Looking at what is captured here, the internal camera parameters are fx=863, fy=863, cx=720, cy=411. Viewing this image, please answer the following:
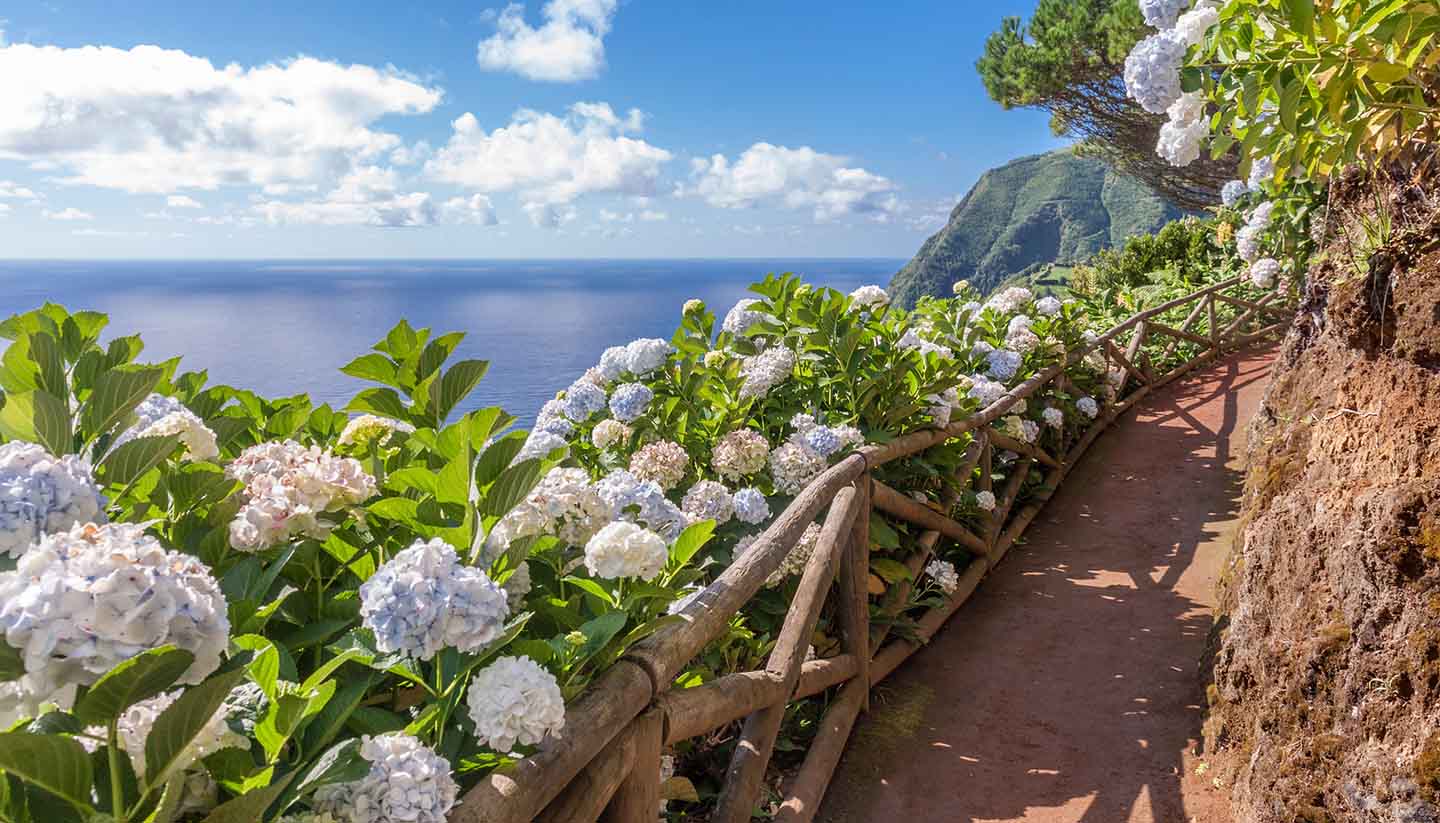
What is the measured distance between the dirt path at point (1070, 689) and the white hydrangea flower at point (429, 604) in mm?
1846

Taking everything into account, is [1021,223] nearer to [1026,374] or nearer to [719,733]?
[1026,374]

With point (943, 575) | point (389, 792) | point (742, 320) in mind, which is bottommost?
point (943, 575)

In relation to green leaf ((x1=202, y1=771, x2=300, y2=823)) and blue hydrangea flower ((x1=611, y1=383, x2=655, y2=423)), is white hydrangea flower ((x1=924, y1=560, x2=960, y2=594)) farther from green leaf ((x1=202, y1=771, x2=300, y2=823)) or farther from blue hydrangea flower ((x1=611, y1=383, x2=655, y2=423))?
green leaf ((x1=202, y1=771, x2=300, y2=823))

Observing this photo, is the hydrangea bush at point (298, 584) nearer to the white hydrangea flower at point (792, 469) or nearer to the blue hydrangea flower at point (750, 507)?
the blue hydrangea flower at point (750, 507)

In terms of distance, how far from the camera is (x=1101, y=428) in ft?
22.4

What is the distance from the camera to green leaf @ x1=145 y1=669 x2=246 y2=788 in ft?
2.75

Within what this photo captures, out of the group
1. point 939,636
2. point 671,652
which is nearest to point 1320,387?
point 939,636

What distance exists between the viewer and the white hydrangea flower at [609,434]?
9.81 ft

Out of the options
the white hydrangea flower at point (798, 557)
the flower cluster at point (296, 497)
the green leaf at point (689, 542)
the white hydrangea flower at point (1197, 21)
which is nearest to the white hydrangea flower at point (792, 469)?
the white hydrangea flower at point (798, 557)

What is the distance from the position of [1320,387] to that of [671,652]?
8.11 feet

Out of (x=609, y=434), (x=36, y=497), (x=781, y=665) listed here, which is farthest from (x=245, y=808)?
(x=609, y=434)

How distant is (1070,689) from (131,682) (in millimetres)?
3193

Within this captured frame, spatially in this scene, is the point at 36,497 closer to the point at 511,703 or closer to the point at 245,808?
the point at 245,808

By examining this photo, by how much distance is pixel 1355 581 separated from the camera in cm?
205
